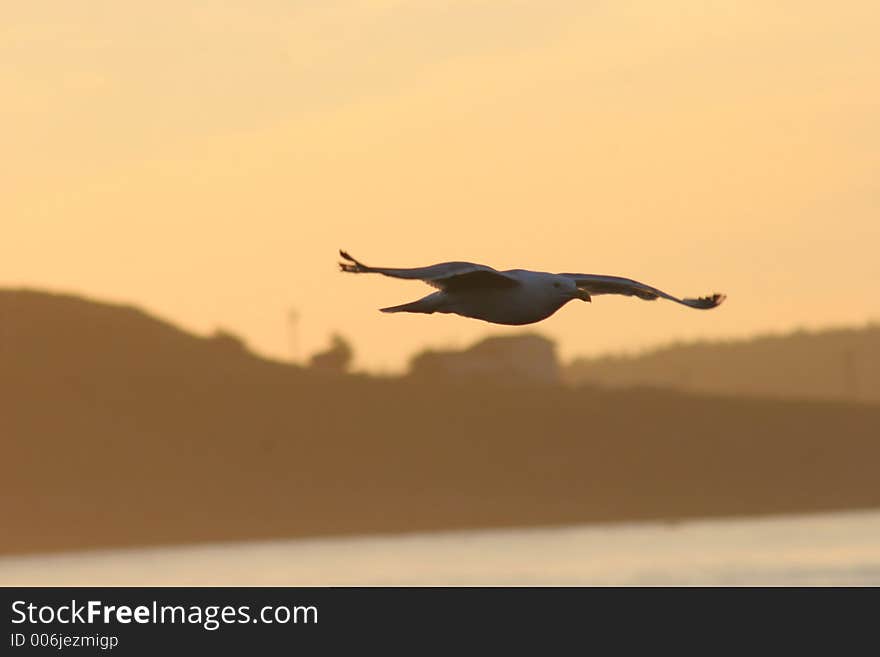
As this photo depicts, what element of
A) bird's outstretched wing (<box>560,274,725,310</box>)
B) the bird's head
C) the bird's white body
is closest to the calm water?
bird's outstretched wing (<box>560,274,725,310</box>)

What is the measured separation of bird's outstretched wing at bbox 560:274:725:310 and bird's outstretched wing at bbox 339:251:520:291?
2608 millimetres

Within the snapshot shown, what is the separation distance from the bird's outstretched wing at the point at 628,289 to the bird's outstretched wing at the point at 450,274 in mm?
2608

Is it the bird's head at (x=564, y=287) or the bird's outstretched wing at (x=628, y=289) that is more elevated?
the bird's outstretched wing at (x=628, y=289)

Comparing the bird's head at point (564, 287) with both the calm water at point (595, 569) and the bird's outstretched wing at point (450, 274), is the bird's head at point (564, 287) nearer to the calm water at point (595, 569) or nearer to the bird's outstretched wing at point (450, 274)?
the bird's outstretched wing at point (450, 274)

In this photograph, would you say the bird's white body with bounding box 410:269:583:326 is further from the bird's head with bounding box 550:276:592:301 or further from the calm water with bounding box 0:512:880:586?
the calm water with bounding box 0:512:880:586

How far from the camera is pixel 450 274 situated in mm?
44375

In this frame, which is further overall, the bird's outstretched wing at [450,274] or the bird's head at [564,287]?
the bird's head at [564,287]

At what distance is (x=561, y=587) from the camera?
14112 cm

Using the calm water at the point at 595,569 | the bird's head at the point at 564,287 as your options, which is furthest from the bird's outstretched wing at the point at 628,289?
the calm water at the point at 595,569

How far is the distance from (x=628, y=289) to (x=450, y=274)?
612cm

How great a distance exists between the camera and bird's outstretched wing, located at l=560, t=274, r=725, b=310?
48.8 metres

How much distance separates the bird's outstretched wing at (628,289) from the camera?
48.8 meters
